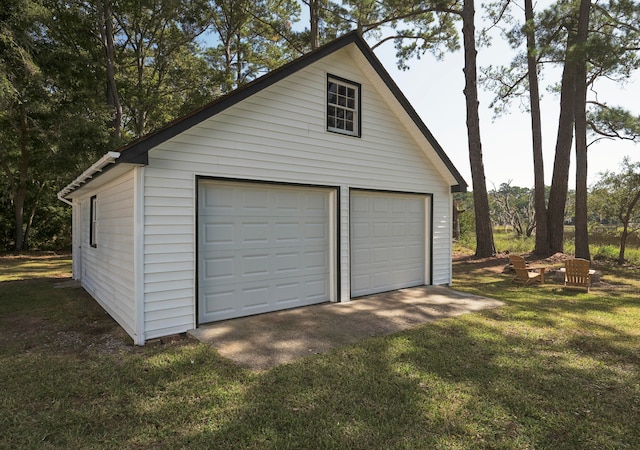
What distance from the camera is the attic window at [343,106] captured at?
7379 millimetres

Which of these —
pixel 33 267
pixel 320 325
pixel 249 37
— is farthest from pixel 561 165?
pixel 33 267

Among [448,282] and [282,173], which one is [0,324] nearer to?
[282,173]

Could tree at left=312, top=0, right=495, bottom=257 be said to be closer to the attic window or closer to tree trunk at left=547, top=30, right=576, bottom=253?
tree trunk at left=547, top=30, right=576, bottom=253

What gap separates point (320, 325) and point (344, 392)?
224 cm

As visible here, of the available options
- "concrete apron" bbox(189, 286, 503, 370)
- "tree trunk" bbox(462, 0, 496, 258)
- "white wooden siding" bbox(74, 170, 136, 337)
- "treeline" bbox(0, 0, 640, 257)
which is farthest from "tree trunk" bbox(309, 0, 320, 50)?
"concrete apron" bbox(189, 286, 503, 370)

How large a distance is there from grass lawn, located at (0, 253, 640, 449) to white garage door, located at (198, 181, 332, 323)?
1239mm

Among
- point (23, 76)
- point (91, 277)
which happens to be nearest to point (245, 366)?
point (91, 277)

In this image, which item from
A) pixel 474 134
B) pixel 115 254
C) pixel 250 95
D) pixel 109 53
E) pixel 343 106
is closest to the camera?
pixel 250 95

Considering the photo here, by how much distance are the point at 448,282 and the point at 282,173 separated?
6147mm

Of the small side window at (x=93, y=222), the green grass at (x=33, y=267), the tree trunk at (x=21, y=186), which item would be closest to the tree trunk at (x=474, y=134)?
the small side window at (x=93, y=222)

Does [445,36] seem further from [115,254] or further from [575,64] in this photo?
[115,254]

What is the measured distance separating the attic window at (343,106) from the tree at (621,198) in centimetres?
1430

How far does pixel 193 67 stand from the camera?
2120cm

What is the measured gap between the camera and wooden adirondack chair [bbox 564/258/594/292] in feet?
30.2
